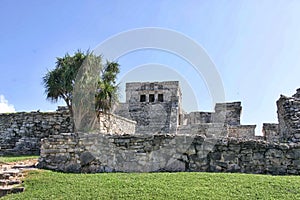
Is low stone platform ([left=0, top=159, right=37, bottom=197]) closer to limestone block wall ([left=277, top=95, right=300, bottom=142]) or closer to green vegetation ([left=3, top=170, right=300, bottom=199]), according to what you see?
green vegetation ([left=3, top=170, right=300, bottom=199])

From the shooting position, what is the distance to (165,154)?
6.94m

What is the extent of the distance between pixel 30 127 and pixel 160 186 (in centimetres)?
903

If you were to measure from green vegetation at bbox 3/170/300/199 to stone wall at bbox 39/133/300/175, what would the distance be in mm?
632

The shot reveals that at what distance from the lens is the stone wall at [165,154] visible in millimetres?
6734

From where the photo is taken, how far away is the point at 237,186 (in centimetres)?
536

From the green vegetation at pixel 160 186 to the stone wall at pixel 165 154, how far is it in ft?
2.07

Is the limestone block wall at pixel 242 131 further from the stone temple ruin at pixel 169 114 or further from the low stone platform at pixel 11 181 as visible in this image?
the low stone platform at pixel 11 181

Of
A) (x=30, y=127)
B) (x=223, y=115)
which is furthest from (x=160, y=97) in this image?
(x=30, y=127)

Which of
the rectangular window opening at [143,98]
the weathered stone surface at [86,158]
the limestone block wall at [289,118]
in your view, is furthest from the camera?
the rectangular window opening at [143,98]

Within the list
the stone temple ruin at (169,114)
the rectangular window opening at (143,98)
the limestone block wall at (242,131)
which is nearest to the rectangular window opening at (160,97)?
the stone temple ruin at (169,114)

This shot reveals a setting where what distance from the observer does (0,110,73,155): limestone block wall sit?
40.8ft

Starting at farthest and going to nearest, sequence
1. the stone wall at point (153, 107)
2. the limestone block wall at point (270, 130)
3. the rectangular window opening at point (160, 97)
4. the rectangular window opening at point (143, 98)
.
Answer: the rectangular window opening at point (143, 98) < the rectangular window opening at point (160, 97) < the stone wall at point (153, 107) < the limestone block wall at point (270, 130)

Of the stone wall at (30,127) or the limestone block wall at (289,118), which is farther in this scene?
the stone wall at (30,127)

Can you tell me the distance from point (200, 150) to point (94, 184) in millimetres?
2612
